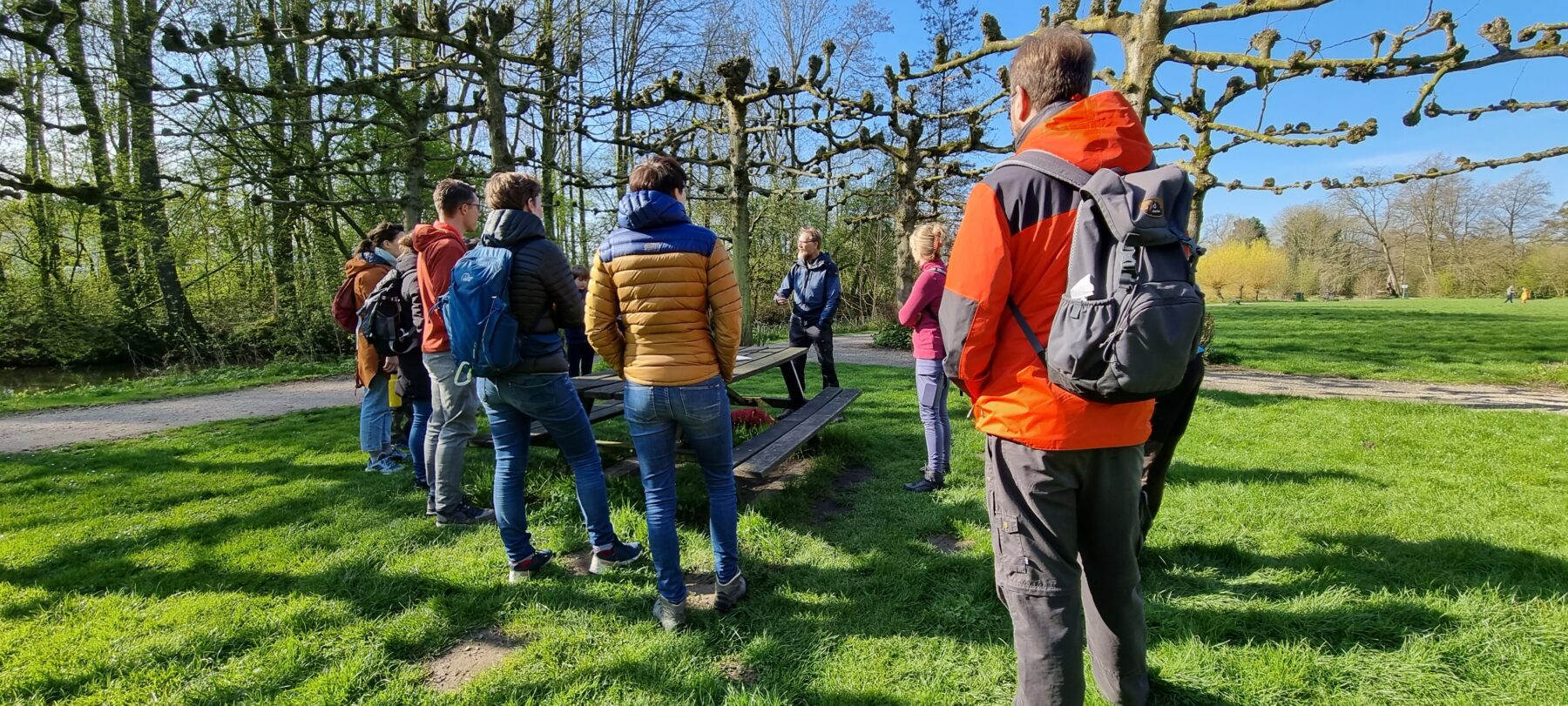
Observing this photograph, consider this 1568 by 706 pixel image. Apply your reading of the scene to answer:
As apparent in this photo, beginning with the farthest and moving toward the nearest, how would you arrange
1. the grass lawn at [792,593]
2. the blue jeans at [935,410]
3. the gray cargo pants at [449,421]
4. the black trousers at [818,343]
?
the black trousers at [818,343]
the blue jeans at [935,410]
the gray cargo pants at [449,421]
the grass lawn at [792,593]

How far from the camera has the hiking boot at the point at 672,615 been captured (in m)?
2.71

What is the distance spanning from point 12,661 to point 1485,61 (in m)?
10.2

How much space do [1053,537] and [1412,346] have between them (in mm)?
17259

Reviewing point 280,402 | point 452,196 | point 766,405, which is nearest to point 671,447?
point 452,196

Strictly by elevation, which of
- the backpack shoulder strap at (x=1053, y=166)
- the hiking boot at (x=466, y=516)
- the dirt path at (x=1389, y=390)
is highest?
the backpack shoulder strap at (x=1053, y=166)

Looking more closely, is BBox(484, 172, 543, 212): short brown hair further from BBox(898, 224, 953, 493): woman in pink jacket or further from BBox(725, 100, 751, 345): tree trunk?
BBox(725, 100, 751, 345): tree trunk

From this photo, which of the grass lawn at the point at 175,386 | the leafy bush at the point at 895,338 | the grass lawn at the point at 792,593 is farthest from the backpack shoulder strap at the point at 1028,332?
the grass lawn at the point at 175,386

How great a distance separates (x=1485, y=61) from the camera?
574 centimetres

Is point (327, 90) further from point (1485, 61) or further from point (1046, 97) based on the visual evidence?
point (1485, 61)

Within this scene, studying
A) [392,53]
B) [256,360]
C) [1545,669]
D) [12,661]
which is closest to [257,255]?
[256,360]

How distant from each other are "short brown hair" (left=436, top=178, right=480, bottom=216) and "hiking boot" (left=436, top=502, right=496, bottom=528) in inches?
66.9

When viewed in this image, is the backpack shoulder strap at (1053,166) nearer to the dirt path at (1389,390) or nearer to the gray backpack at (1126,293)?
the gray backpack at (1126,293)

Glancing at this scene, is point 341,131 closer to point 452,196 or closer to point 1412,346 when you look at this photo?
point 452,196

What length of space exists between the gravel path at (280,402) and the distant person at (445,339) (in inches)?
167
